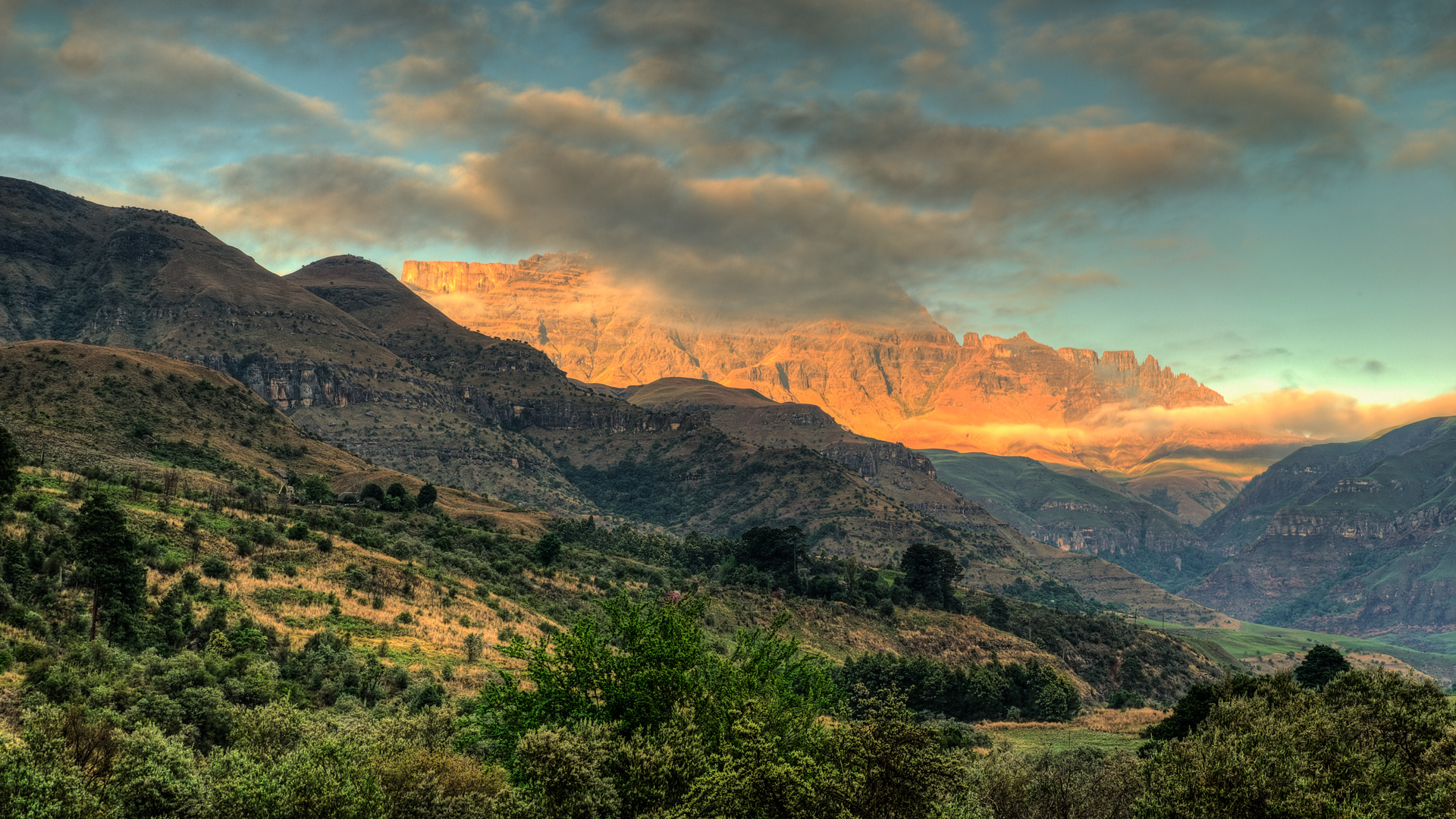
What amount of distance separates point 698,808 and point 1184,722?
55.0 metres

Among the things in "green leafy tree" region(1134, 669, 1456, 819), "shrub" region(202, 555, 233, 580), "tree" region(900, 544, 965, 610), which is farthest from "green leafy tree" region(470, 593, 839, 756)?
"tree" region(900, 544, 965, 610)

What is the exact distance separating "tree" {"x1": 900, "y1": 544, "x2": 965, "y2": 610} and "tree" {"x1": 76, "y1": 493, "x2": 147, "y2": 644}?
428 feet

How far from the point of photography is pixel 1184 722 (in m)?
66.4

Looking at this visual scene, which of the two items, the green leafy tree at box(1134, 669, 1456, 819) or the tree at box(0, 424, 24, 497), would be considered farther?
the tree at box(0, 424, 24, 497)

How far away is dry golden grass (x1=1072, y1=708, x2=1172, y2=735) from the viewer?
84062 mm

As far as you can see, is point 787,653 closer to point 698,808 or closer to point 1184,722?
point 698,808

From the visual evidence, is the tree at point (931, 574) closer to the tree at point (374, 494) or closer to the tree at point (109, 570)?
the tree at point (374, 494)

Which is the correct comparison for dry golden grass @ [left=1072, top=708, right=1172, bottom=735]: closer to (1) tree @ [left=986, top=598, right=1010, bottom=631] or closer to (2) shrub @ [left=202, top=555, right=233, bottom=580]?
(1) tree @ [left=986, top=598, right=1010, bottom=631]

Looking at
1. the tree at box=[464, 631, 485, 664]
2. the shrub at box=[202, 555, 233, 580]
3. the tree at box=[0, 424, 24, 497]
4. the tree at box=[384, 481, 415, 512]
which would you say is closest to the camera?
the tree at box=[0, 424, 24, 497]

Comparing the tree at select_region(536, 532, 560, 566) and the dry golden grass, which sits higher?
the tree at select_region(536, 532, 560, 566)

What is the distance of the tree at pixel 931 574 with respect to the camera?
159125 mm

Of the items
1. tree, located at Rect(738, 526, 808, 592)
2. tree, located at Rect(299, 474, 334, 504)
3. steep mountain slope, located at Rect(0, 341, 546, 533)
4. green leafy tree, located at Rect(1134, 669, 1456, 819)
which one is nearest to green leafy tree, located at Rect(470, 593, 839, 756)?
green leafy tree, located at Rect(1134, 669, 1456, 819)

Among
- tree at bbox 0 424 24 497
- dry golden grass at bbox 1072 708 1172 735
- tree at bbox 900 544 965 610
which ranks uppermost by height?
tree at bbox 0 424 24 497

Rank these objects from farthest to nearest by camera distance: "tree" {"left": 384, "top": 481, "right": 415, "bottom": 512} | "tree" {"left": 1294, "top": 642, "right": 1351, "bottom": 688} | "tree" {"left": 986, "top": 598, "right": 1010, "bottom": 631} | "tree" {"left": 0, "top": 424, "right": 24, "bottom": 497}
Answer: "tree" {"left": 986, "top": 598, "right": 1010, "bottom": 631}, "tree" {"left": 384, "top": 481, "right": 415, "bottom": 512}, "tree" {"left": 1294, "top": 642, "right": 1351, "bottom": 688}, "tree" {"left": 0, "top": 424, "right": 24, "bottom": 497}
